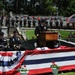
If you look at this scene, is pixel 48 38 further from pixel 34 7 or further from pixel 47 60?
pixel 34 7

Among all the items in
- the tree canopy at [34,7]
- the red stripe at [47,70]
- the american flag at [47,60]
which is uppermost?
the tree canopy at [34,7]

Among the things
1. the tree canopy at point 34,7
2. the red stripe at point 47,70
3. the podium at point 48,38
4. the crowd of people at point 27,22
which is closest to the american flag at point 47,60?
the red stripe at point 47,70

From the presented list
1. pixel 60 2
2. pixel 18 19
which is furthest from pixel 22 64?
pixel 60 2

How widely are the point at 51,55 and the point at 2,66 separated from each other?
78.6 inches

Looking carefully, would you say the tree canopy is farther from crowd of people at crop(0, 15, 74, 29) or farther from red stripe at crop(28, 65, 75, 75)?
red stripe at crop(28, 65, 75, 75)

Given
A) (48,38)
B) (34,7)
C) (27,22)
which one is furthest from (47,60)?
(34,7)

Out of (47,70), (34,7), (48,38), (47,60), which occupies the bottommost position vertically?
(47,70)

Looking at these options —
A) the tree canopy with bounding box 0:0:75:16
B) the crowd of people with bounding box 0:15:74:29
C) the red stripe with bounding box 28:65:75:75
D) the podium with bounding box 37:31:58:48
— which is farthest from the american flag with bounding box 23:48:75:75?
the tree canopy with bounding box 0:0:75:16

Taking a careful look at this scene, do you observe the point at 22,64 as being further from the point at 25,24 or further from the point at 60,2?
the point at 60,2

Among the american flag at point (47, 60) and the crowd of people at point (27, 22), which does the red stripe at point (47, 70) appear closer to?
the american flag at point (47, 60)

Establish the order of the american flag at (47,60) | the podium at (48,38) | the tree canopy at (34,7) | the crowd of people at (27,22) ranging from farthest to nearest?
the tree canopy at (34,7)
the crowd of people at (27,22)
the podium at (48,38)
the american flag at (47,60)

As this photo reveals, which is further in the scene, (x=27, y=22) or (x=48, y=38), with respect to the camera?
(x=27, y=22)

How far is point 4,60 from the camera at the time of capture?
1196 centimetres

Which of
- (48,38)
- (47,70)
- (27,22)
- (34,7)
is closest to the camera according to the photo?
(47,70)
